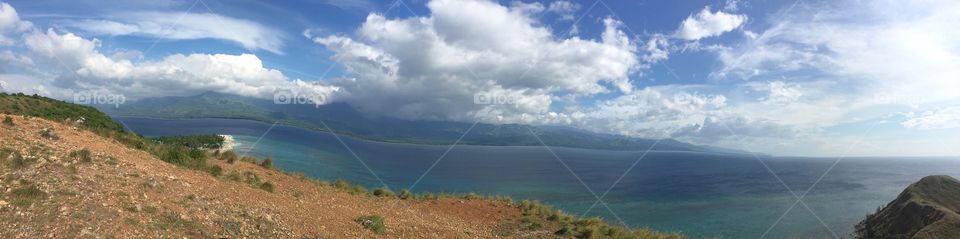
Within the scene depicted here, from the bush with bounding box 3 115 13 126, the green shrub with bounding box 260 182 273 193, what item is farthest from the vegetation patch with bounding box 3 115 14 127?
the green shrub with bounding box 260 182 273 193

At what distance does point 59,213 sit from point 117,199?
1514mm

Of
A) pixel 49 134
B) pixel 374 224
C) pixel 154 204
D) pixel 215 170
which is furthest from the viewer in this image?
pixel 215 170

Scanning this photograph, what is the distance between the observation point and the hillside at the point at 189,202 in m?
11.3

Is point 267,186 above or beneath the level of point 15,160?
beneath

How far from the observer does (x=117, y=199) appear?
40.8 ft

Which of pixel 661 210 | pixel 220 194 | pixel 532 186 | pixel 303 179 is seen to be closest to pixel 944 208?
pixel 661 210

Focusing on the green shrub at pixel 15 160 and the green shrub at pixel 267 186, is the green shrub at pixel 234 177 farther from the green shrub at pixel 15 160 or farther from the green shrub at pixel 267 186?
the green shrub at pixel 15 160

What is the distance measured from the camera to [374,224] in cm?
1645

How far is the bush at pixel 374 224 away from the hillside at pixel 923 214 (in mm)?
36792

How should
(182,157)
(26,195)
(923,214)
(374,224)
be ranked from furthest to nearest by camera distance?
(923,214) < (182,157) < (374,224) < (26,195)

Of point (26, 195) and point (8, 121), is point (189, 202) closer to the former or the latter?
point (26, 195)

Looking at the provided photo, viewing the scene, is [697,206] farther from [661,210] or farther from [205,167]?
[205,167]

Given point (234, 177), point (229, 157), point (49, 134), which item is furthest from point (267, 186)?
point (49, 134)

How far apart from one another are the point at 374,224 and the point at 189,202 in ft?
18.6
